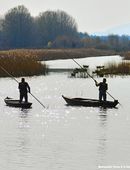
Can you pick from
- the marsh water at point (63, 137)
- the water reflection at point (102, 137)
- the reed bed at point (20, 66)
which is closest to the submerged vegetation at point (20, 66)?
the reed bed at point (20, 66)

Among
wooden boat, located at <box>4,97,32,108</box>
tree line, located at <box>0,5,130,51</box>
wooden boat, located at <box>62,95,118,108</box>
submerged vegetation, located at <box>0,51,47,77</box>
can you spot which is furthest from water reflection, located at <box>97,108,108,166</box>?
tree line, located at <box>0,5,130,51</box>

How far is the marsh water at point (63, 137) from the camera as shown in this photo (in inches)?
750

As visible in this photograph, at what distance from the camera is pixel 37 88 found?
161 ft

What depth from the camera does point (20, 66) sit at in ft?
184

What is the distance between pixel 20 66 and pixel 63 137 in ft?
108

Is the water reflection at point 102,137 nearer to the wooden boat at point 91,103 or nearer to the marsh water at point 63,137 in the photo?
the marsh water at point 63,137

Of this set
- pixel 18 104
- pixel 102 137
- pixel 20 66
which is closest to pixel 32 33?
pixel 20 66

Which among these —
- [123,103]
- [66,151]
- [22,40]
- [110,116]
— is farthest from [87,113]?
[22,40]

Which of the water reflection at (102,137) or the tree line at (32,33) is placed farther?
the tree line at (32,33)

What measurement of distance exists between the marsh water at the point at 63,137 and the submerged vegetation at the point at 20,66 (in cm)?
1372

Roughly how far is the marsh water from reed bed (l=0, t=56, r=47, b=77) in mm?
13751

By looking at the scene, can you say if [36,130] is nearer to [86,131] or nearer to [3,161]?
[86,131]

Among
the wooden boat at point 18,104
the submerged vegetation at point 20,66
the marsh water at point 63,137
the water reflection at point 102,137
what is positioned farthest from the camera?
the submerged vegetation at point 20,66

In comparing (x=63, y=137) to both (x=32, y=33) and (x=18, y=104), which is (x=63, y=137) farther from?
(x=32, y=33)
